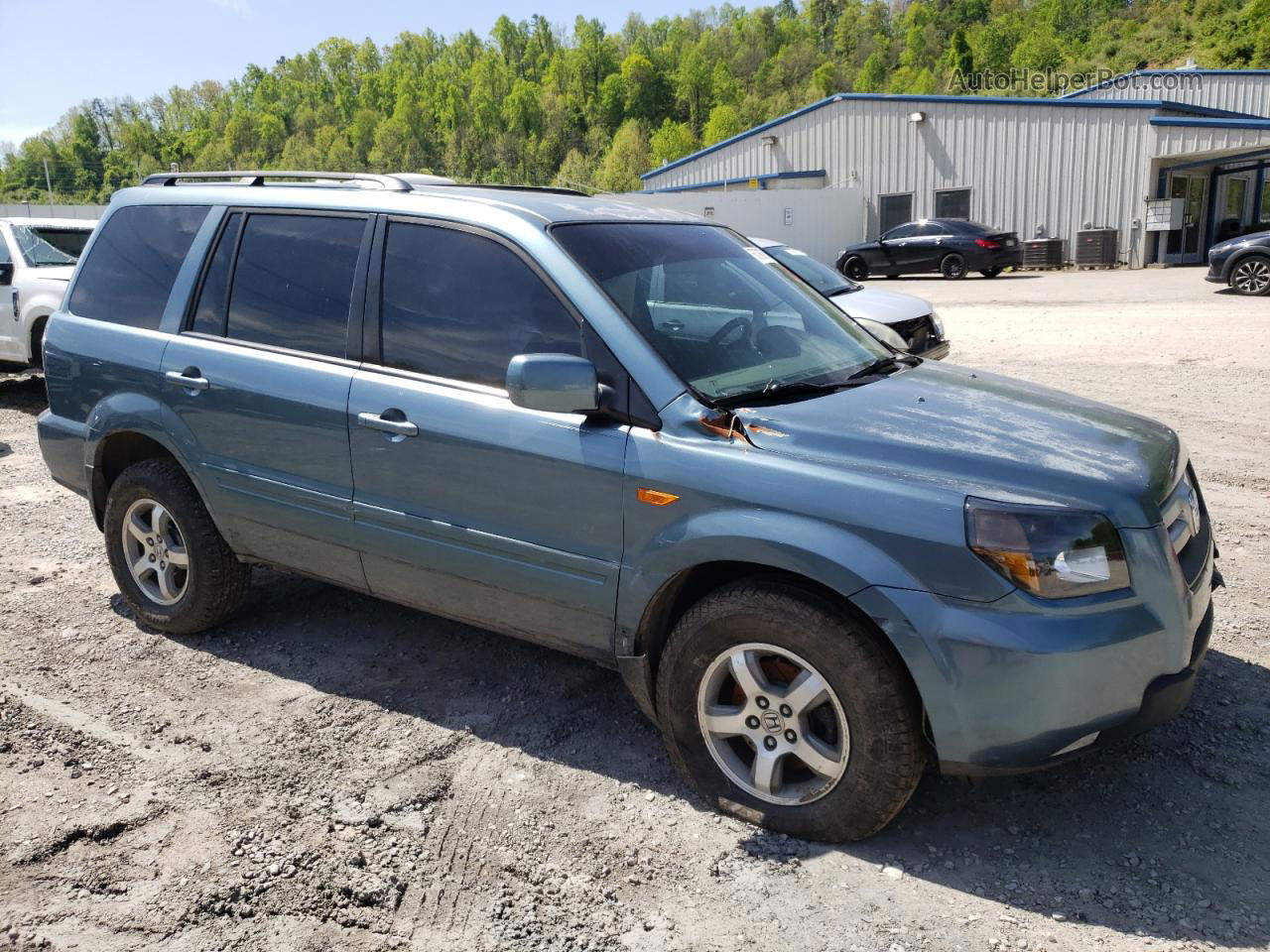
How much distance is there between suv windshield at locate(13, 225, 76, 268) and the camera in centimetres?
1068

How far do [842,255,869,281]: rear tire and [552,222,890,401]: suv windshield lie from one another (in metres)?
23.5

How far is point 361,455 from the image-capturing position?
3.67 metres

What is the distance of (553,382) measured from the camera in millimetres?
3031

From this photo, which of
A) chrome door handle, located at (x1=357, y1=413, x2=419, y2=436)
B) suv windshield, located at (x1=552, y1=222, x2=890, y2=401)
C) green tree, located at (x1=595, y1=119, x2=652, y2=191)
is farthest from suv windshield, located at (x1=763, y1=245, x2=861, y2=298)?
green tree, located at (x1=595, y1=119, x2=652, y2=191)

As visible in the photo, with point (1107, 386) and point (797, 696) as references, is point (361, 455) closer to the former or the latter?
point (797, 696)

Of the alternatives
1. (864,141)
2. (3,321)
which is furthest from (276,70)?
(3,321)

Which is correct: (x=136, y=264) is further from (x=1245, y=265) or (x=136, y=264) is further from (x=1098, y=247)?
(x=1098, y=247)

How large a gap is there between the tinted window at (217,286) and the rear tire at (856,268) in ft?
78.9

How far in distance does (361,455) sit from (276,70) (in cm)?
20585

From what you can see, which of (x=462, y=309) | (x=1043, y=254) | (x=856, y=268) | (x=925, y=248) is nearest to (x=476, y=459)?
(x=462, y=309)

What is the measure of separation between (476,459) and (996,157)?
29.7 metres

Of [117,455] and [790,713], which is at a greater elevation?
[117,455]

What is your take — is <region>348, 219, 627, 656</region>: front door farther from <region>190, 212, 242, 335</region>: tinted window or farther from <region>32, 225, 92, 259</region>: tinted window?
<region>32, 225, 92, 259</region>: tinted window

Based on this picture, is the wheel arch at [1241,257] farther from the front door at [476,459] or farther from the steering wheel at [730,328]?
the front door at [476,459]
